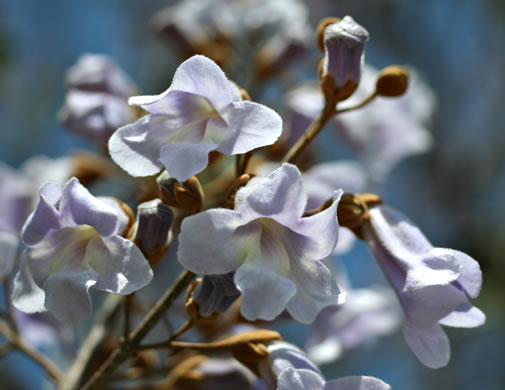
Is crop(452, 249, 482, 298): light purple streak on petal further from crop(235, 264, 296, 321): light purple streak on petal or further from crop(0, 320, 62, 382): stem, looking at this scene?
crop(0, 320, 62, 382): stem

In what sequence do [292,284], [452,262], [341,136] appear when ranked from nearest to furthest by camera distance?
1. [292,284]
2. [452,262]
3. [341,136]

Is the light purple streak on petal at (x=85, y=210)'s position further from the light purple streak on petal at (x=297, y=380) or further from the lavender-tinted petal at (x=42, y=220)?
the light purple streak on petal at (x=297, y=380)

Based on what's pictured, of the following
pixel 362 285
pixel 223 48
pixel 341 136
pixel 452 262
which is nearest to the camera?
pixel 452 262

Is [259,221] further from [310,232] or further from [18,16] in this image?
[18,16]

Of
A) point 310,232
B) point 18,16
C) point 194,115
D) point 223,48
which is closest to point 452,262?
point 310,232

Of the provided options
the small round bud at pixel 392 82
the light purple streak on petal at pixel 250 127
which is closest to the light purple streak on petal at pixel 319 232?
the light purple streak on petal at pixel 250 127

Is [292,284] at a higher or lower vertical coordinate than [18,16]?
higher
